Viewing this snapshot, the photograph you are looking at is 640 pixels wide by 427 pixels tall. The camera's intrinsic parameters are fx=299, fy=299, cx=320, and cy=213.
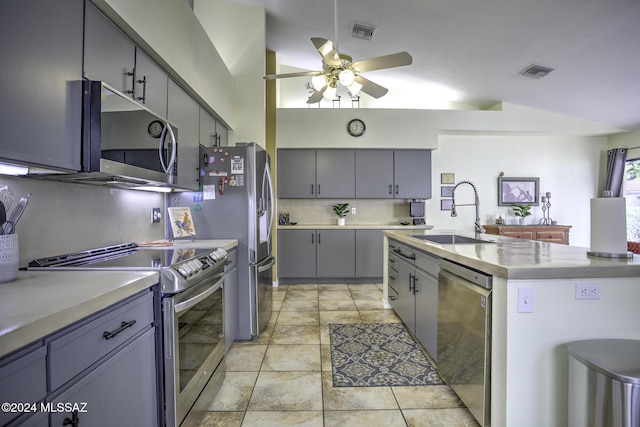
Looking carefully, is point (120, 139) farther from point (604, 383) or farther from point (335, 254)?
Answer: point (335, 254)

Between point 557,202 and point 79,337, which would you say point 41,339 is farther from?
point 557,202

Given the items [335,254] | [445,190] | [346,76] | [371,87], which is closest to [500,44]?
[371,87]

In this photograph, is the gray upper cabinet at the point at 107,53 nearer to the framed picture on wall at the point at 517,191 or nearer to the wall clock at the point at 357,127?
the wall clock at the point at 357,127

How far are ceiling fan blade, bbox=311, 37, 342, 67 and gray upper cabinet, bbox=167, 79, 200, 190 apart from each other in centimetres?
120

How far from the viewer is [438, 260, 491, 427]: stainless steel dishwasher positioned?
1.48m

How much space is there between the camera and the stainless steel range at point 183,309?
135 centimetres

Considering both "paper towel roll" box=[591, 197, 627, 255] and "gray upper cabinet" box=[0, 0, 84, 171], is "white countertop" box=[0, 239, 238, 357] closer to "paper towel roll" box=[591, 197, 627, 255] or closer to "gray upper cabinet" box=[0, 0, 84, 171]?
"gray upper cabinet" box=[0, 0, 84, 171]

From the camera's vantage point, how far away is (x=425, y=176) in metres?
5.04

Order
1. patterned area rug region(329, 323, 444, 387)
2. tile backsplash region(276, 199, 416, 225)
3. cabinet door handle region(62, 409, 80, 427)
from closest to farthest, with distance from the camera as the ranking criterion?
cabinet door handle region(62, 409, 80, 427) → patterned area rug region(329, 323, 444, 387) → tile backsplash region(276, 199, 416, 225)

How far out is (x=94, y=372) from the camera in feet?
3.06

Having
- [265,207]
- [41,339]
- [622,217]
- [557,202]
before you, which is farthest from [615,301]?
[557,202]

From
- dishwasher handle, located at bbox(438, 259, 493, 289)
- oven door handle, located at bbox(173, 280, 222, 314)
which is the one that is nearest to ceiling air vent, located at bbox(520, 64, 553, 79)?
dishwasher handle, located at bbox(438, 259, 493, 289)

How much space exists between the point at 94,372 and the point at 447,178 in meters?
5.60

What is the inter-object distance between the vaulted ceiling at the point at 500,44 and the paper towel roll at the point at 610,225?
7.47 ft
